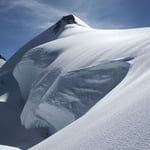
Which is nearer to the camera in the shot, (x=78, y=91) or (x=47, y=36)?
(x=78, y=91)

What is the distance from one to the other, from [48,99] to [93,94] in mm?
1504

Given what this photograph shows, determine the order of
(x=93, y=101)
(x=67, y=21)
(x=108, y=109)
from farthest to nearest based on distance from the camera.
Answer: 1. (x=67, y=21)
2. (x=93, y=101)
3. (x=108, y=109)

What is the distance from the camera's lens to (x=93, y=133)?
6.54 feet

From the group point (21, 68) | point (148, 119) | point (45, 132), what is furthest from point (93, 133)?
point (21, 68)

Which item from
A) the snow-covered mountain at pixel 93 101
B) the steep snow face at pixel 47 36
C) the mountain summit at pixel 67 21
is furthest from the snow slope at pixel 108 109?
the mountain summit at pixel 67 21

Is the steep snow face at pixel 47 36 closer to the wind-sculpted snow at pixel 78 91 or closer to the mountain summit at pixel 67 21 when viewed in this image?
the mountain summit at pixel 67 21

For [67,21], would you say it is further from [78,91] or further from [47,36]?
[78,91]

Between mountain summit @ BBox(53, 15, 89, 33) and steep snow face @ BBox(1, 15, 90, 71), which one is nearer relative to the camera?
steep snow face @ BBox(1, 15, 90, 71)

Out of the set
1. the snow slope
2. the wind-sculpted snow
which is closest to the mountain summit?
the snow slope

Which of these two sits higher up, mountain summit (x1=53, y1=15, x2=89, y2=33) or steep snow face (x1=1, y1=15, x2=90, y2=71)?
mountain summit (x1=53, y1=15, x2=89, y2=33)

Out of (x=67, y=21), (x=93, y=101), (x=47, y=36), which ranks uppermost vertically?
(x=67, y=21)

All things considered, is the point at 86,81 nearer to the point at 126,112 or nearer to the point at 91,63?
the point at 91,63

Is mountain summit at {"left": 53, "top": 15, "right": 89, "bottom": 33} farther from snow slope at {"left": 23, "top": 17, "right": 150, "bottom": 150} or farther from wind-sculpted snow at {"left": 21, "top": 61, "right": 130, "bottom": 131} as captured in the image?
wind-sculpted snow at {"left": 21, "top": 61, "right": 130, "bottom": 131}

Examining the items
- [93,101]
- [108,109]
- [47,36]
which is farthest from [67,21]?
[108,109]
